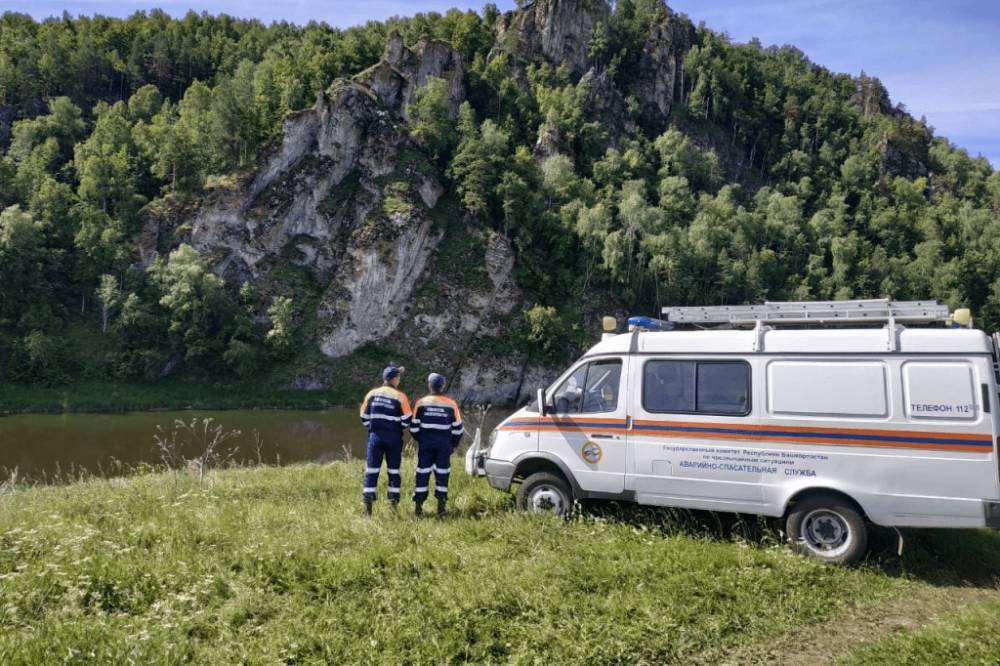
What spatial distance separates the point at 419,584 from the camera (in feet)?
16.4

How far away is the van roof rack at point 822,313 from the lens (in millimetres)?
6156

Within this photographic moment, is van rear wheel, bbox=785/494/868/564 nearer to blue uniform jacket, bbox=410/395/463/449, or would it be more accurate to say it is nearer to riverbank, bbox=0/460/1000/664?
riverbank, bbox=0/460/1000/664

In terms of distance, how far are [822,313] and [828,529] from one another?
2462 mm

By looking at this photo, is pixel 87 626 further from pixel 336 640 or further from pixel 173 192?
pixel 173 192

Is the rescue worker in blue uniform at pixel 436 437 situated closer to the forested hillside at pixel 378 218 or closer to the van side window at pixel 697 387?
the van side window at pixel 697 387

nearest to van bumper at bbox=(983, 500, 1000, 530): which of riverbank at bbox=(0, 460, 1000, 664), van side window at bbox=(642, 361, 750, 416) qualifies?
riverbank at bbox=(0, 460, 1000, 664)

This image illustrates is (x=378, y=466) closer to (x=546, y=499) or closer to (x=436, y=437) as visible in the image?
(x=436, y=437)

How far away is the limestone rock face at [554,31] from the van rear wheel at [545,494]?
92.2 m

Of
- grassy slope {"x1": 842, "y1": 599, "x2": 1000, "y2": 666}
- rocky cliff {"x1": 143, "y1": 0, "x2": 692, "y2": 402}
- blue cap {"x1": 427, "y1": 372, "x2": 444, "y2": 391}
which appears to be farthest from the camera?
rocky cliff {"x1": 143, "y1": 0, "x2": 692, "y2": 402}

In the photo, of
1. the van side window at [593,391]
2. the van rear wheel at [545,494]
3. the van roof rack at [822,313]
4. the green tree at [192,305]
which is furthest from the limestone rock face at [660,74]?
the van rear wheel at [545,494]

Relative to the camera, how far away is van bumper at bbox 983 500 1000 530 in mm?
5376

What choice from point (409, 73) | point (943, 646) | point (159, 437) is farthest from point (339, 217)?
point (943, 646)

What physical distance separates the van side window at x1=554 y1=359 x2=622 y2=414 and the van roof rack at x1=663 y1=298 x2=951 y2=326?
3.92 feet

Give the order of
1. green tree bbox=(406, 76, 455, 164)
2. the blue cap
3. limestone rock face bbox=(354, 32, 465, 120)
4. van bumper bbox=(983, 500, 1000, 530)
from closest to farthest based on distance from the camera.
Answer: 1. van bumper bbox=(983, 500, 1000, 530)
2. the blue cap
3. limestone rock face bbox=(354, 32, 465, 120)
4. green tree bbox=(406, 76, 455, 164)
